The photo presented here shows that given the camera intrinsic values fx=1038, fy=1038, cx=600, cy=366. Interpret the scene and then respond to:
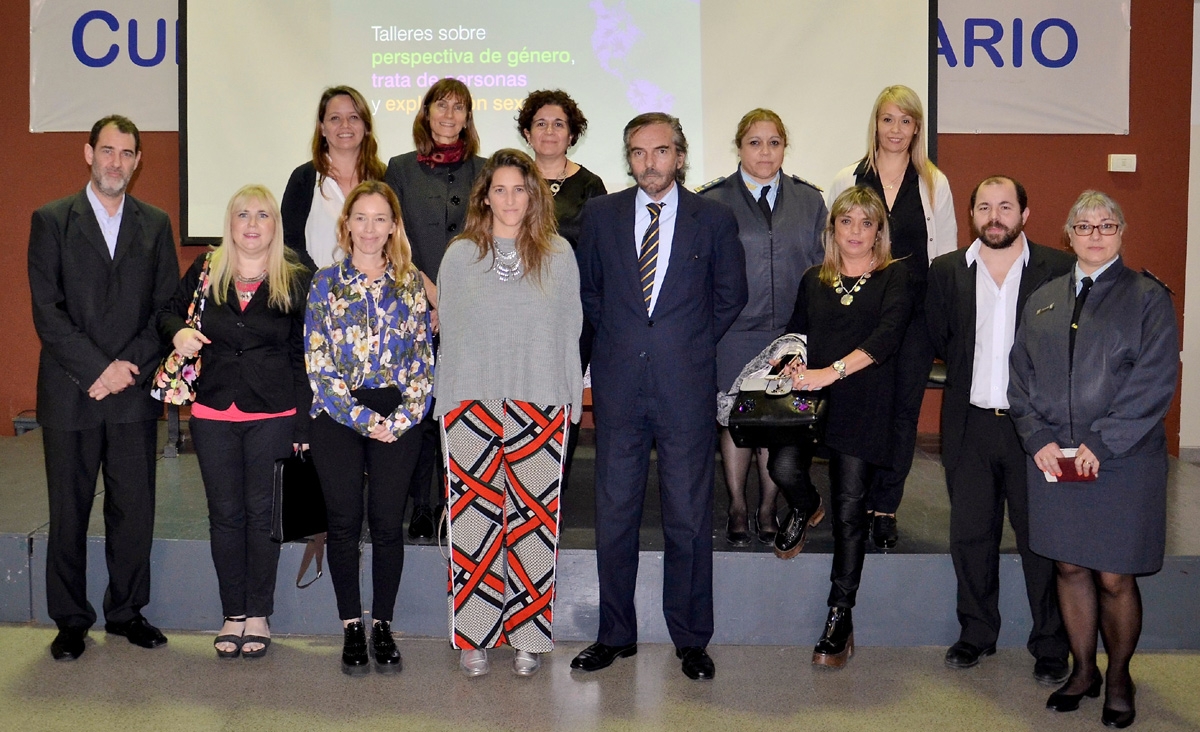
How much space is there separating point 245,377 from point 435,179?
1.03 m

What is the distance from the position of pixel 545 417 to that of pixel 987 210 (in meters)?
1.61

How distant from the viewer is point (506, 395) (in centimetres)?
327

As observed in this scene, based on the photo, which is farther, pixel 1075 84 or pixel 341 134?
pixel 1075 84

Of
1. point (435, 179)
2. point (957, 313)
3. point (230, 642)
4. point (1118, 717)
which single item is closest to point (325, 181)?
point (435, 179)

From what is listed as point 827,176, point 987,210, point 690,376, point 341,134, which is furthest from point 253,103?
point 987,210

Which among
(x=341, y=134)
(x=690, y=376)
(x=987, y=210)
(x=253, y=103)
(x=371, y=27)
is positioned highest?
(x=371, y=27)

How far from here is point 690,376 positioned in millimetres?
3365

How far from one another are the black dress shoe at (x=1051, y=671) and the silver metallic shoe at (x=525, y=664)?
1.67 meters

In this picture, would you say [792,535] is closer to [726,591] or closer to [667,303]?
[726,591]

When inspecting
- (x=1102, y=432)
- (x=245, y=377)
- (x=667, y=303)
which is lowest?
(x=1102, y=432)

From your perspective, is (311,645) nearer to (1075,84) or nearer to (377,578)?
(377,578)

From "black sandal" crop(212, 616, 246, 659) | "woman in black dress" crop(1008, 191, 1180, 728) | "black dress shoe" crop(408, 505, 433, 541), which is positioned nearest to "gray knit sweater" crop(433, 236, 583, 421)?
"black dress shoe" crop(408, 505, 433, 541)

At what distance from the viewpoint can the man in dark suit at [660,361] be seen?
132 inches

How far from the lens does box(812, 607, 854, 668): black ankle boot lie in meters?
3.55
